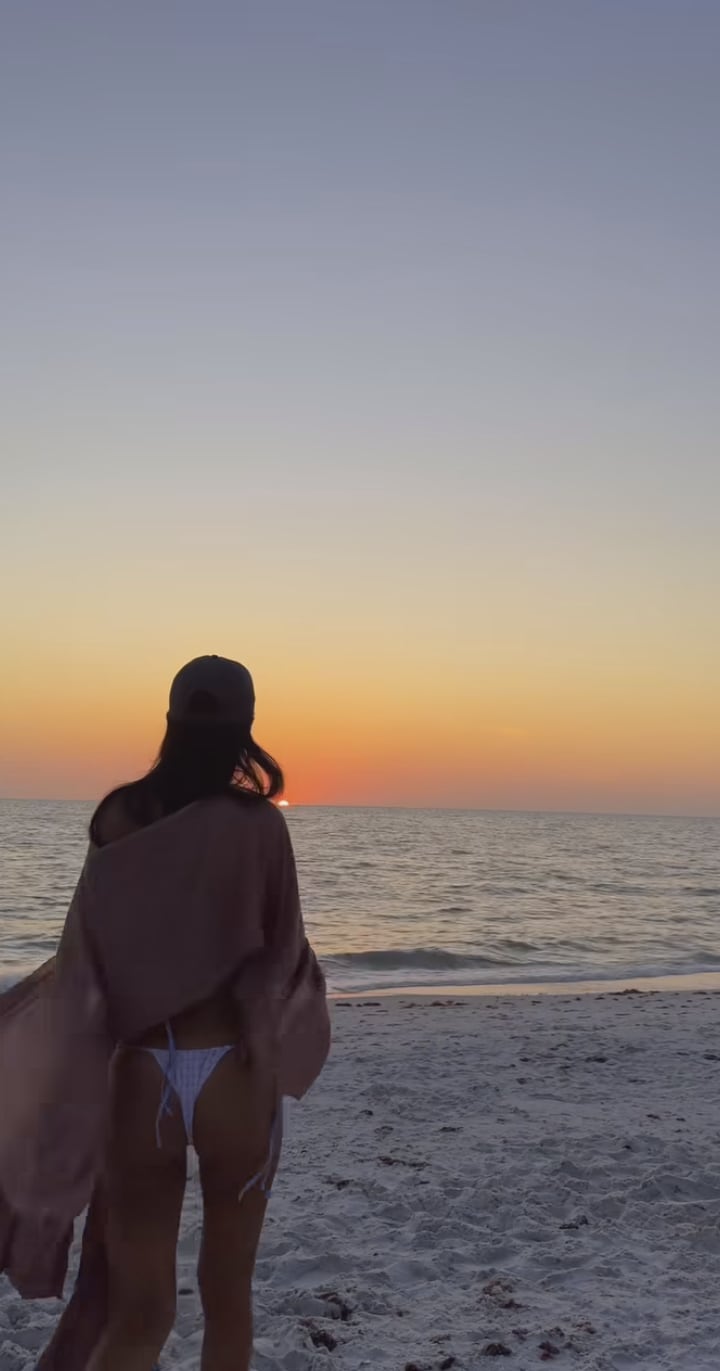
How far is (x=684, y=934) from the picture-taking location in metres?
19.9

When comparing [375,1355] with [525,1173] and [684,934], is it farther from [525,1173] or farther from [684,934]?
[684,934]

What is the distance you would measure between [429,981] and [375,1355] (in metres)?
10.4

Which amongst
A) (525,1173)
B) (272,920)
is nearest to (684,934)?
(525,1173)

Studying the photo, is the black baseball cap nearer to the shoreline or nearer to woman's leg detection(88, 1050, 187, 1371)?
→ woman's leg detection(88, 1050, 187, 1371)

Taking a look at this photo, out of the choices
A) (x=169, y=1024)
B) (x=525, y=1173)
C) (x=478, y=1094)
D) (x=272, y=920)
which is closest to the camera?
(x=169, y=1024)

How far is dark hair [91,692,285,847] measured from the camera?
2.43 m

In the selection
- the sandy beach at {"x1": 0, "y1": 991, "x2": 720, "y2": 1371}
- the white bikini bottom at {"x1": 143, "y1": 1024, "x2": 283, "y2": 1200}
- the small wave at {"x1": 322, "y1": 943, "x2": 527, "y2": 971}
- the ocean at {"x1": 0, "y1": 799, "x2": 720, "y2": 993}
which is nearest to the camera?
the white bikini bottom at {"x1": 143, "y1": 1024, "x2": 283, "y2": 1200}

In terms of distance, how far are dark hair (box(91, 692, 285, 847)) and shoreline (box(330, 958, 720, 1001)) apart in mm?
9973

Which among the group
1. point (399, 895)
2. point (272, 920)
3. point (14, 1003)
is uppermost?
point (272, 920)

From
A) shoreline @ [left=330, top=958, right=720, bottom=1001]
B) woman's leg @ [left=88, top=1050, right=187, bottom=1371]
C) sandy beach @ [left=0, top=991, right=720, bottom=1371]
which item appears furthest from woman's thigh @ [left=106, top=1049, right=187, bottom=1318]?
shoreline @ [left=330, top=958, right=720, bottom=1001]

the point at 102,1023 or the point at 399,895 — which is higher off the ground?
the point at 102,1023

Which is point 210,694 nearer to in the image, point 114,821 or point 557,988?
point 114,821

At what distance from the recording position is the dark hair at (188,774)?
2.43 metres

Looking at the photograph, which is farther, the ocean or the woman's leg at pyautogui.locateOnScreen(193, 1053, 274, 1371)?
the ocean
